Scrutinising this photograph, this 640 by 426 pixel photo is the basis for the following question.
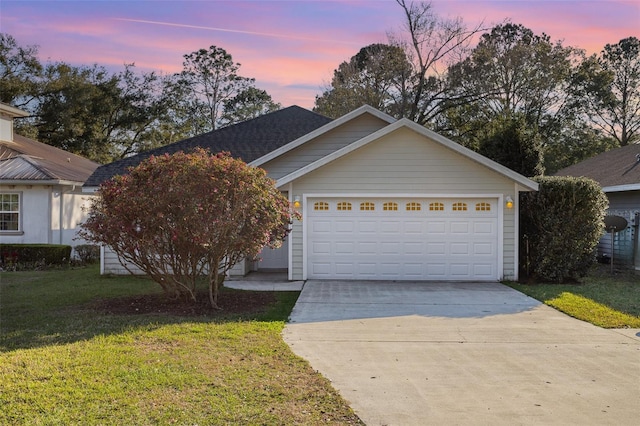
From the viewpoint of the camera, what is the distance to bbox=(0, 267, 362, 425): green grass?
4.35 meters

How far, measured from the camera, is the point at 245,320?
26.4ft

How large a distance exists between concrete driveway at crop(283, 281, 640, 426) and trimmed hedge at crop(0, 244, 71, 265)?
977 cm

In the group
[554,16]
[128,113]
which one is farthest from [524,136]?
[128,113]

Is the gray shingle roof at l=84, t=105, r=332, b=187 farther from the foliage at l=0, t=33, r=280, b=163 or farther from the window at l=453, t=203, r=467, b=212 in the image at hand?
the foliage at l=0, t=33, r=280, b=163

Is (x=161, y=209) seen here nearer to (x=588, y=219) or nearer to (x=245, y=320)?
(x=245, y=320)

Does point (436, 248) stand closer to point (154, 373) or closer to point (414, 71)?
point (154, 373)

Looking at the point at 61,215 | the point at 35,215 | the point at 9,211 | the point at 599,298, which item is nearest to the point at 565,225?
the point at 599,298

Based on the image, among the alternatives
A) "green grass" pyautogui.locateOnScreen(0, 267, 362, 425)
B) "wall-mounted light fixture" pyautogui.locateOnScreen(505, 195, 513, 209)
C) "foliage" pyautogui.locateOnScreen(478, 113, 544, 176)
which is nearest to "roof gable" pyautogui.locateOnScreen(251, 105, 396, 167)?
"wall-mounted light fixture" pyautogui.locateOnScreen(505, 195, 513, 209)

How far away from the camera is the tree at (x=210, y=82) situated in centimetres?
4031

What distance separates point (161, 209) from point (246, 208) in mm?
1367

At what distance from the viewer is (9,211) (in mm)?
17453

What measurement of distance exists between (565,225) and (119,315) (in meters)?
9.83

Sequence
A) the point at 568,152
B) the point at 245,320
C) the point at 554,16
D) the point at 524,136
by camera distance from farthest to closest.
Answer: the point at 568,152 < the point at 524,136 < the point at 554,16 < the point at 245,320

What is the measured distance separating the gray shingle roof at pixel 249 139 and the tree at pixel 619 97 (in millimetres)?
24617
